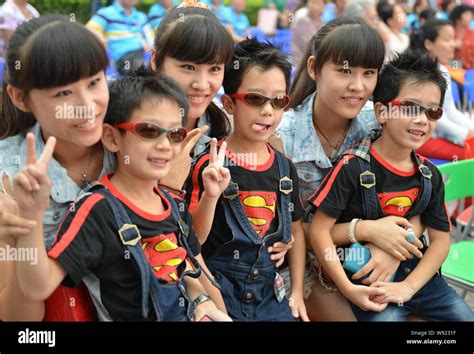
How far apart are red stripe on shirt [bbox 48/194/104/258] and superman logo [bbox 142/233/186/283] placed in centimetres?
19

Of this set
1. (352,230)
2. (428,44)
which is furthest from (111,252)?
(428,44)

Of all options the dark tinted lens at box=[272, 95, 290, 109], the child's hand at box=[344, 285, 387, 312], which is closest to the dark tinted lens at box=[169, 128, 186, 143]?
the dark tinted lens at box=[272, 95, 290, 109]

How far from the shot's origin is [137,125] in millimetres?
1823

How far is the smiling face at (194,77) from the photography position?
2.21m

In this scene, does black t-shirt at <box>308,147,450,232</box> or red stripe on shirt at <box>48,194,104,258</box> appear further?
black t-shirt at <box>308,147,450,232</box>

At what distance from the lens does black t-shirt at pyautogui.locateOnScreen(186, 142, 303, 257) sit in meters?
2.18

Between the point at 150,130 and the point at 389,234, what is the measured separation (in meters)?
0.97

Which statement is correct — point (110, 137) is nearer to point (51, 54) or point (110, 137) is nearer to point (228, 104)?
point (51, 54)

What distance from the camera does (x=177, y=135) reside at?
186 cm

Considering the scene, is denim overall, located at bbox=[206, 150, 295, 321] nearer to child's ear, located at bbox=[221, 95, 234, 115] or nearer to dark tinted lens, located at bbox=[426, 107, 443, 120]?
child's ear, located at bbox=[221, 95, 234, 115]

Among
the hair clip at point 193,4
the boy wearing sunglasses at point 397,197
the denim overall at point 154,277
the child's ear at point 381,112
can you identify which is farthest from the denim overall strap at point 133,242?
the child's ear at point 381,112

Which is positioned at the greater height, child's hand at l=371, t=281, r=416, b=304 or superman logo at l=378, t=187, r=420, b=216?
superman logo at l=378, t=187, r=420, b=216

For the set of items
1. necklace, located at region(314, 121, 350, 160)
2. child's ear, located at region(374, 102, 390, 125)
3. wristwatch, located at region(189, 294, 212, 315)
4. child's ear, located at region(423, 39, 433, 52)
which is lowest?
child's ear, located at region(423, 39, 433, 52)

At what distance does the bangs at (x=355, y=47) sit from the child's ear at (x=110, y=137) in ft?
3.11
